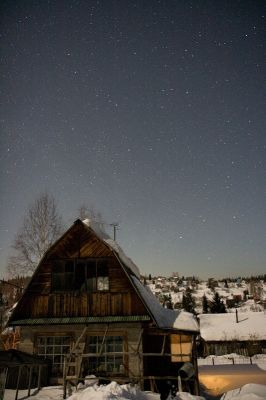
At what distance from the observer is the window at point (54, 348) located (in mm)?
16922

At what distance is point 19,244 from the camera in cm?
2416

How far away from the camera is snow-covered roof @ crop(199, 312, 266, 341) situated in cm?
4984

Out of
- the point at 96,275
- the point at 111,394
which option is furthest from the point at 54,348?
the point at 111,394

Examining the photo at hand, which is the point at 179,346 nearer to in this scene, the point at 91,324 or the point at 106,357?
the point at 106,357

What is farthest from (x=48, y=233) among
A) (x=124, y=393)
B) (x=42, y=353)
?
(x=124, y=393)

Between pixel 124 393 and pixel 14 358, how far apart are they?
4419 mm

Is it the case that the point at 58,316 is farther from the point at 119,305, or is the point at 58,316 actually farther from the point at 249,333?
the point at 249,333

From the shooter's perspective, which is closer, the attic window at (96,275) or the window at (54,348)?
the window at (54,348)

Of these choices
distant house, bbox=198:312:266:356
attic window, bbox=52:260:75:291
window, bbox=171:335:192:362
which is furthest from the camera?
distant house, bbox=198:312:266:356

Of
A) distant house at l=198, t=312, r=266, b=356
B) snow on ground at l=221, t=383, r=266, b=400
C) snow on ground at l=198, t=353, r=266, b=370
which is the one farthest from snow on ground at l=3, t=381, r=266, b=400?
distant house at l=198, t=312, r=266, b=356

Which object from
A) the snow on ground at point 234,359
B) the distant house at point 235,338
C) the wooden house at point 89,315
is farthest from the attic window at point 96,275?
the distant house at point 235,338

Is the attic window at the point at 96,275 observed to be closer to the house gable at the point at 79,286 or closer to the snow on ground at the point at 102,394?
the house gable at the point at 79,286

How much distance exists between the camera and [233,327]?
172 feet

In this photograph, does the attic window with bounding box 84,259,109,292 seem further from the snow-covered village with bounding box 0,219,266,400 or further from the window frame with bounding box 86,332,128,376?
the window frame with bounding box 86,332,128,376
